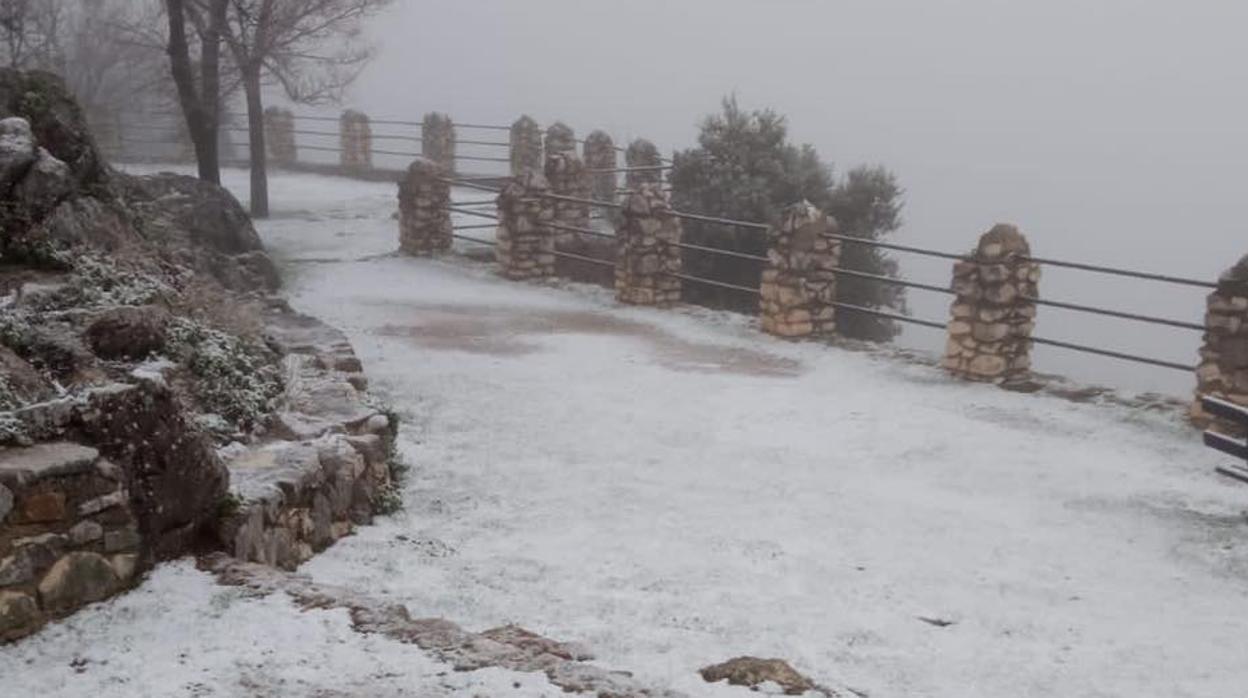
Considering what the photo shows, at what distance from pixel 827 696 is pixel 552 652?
1081 millimetres

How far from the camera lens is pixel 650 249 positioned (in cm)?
1438

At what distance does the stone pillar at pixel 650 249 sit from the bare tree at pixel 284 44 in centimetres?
808

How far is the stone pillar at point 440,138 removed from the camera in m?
29.7

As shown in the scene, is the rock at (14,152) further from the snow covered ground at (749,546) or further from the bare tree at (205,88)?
the bare tree at (205,88)

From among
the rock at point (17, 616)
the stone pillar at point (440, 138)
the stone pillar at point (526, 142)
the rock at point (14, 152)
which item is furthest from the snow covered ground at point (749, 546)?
the stone pillar at point (440, 138)

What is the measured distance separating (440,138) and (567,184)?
1096 cm

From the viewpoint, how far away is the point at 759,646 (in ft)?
16.9

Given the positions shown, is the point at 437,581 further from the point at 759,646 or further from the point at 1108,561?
the point at 1108,561

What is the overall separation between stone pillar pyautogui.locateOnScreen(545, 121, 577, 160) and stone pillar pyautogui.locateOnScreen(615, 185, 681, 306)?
466 inches

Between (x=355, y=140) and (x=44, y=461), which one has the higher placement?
(x=355, y=140)

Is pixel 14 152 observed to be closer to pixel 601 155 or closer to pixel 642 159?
pixel 642 159

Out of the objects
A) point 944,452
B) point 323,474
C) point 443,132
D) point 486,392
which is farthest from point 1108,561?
point 443,132

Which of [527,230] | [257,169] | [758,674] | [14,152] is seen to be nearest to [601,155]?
[257,169]

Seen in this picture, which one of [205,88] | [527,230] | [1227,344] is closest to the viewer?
[1227,344]
